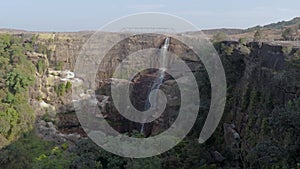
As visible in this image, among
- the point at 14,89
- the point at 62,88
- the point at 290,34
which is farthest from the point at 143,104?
the point at 290,34

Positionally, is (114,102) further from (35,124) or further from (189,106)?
(189,106)

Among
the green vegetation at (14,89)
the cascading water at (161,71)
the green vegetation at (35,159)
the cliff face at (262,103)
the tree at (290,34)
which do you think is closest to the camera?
the cliff face at (262,103)

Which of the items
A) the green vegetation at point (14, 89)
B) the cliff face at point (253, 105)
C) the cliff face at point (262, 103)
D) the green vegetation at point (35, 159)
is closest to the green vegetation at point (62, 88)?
the green vegetation at point (14, 89)

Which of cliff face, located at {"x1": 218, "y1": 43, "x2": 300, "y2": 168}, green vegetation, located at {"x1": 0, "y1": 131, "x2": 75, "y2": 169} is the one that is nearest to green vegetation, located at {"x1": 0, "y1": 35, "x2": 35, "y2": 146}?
green vegetation, located at {"x1": 0, "y1": 131, "x2": 75, "y2": 169}

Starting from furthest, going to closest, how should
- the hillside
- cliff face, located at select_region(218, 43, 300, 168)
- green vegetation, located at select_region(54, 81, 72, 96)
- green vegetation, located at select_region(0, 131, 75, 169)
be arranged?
green vegetation, located at select_region(54, 81, 72, 96), green vegetation, located at select_region(0, 131, 75, 169), the hillside, cliff face, located at select_region(218, 43, 300, 168)

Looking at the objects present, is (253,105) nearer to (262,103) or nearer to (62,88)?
(262,103)

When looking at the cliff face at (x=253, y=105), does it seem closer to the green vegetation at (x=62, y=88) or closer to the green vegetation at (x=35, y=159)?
the green vegetation at (x=35, y=159)

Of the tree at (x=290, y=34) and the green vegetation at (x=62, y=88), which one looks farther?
the green vegetation at (x=62, y=88)

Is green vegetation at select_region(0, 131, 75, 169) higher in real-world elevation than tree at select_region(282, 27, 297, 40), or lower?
lower

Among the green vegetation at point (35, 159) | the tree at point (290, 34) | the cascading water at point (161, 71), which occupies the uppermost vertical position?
the tree at point (290, 34)

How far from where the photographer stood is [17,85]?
87.1 ft

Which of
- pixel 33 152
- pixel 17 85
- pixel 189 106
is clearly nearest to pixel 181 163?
pixel 189 106

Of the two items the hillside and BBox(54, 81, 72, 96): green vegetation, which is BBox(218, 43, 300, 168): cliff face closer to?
the hillside

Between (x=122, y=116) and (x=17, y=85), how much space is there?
7564 mm
